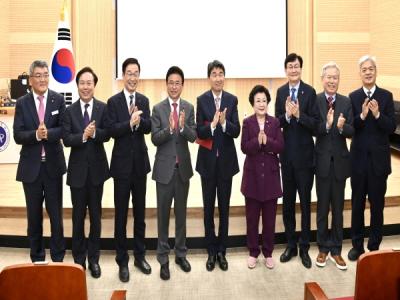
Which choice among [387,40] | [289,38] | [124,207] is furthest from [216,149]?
[387,40]

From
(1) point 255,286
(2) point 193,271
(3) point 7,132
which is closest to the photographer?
(1) point 255,286

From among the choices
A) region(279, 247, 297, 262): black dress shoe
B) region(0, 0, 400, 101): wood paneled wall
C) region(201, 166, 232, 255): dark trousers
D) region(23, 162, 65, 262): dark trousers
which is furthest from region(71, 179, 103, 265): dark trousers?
region(0, 0, 400, 101): wood paneled wall

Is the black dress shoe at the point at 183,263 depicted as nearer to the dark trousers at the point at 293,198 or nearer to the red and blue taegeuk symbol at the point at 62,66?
the dark trousers at the point at 293,198

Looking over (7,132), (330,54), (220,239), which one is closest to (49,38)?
(7,132)

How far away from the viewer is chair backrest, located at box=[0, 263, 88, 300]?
183cm

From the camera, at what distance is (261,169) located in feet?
12.1

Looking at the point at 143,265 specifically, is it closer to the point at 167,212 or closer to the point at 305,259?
the point at 167,212

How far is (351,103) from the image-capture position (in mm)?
3889

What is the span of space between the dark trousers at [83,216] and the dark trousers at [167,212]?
1.60 ft

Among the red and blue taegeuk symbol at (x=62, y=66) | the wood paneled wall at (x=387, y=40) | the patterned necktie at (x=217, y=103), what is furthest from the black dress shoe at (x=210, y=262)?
the wood paneled wall at (x=387, y=40)

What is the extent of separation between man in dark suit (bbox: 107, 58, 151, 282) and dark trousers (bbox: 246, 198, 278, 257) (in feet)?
2.93

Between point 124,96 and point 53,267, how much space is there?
1931mm

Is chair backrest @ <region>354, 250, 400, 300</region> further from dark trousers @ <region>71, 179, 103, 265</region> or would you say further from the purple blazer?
dark trousers @ <region>71, 179, 103, 265</region>

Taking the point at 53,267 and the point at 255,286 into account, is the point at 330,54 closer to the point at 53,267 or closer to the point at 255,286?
the point at 255,286
